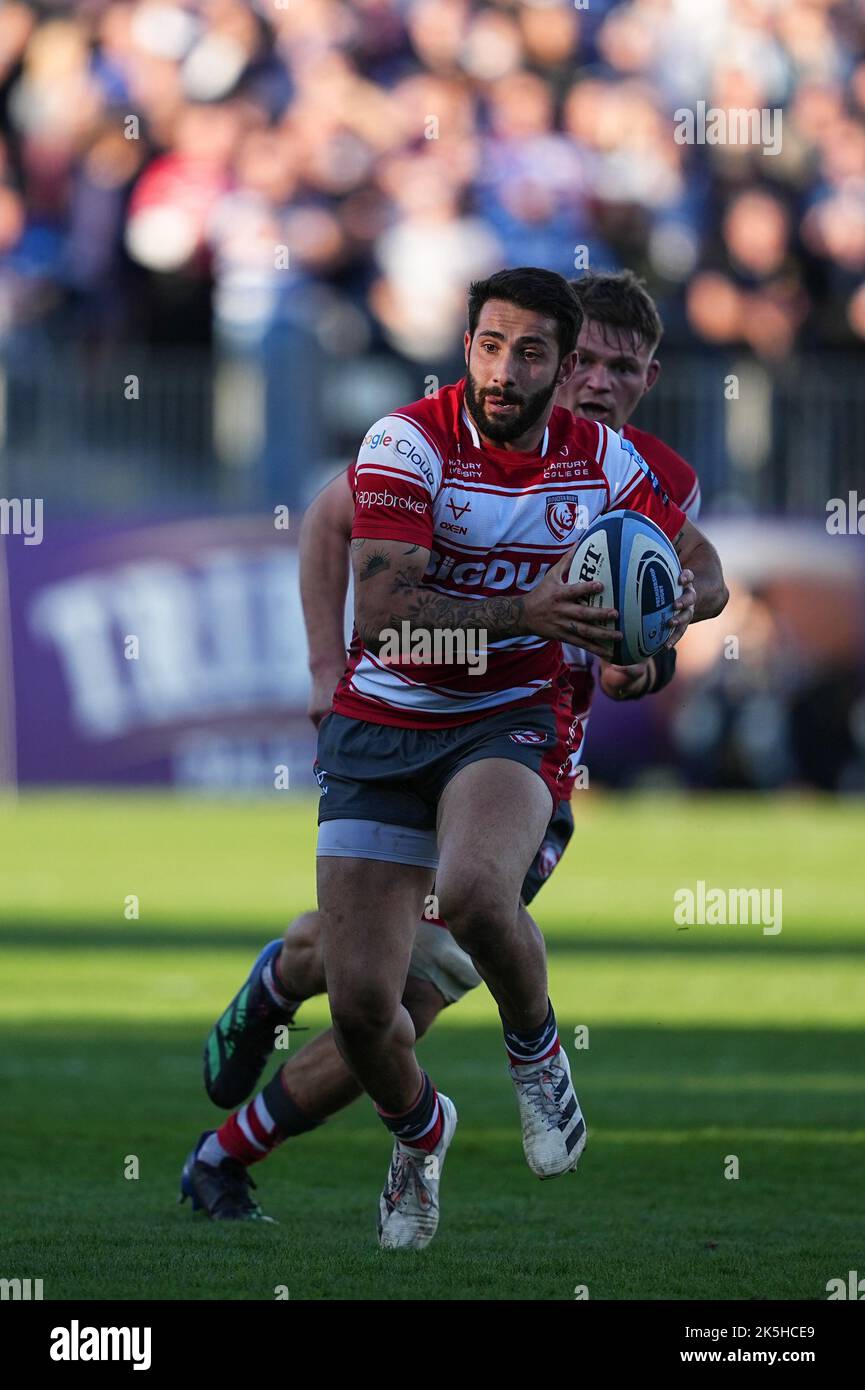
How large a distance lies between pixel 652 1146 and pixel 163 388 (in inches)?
542

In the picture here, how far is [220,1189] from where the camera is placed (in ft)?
20.9

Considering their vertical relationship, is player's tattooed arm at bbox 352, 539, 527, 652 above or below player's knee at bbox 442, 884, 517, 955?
above

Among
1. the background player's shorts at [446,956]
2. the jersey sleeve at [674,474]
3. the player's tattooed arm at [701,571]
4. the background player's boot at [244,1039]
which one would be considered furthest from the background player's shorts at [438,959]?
the jersey sleeve at [674,474]

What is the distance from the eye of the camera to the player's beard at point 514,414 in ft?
18.3

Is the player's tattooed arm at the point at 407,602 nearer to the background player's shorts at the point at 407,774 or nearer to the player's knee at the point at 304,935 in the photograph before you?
the background player's shorts at the point at 407,774

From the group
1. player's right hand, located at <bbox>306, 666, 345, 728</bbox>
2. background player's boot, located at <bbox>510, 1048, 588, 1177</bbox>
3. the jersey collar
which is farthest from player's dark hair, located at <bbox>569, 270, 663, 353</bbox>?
background player's boot, located at <bbox>510, 1048, 588, 1177</bbox>

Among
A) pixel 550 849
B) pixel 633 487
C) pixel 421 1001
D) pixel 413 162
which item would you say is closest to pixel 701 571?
pixel 633 487

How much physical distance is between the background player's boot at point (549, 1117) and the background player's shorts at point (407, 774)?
59 centimetres

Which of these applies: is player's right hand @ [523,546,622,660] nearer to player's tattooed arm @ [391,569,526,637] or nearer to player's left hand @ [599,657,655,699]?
player's tattooed arm @ [391,569,526,637]

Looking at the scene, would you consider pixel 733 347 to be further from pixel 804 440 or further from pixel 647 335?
pixel 647 335

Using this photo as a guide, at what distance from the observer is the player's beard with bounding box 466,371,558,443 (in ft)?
18.3

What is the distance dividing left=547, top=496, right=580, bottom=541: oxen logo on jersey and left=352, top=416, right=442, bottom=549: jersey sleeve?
0.99 feet

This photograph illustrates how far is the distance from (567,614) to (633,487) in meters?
0.76

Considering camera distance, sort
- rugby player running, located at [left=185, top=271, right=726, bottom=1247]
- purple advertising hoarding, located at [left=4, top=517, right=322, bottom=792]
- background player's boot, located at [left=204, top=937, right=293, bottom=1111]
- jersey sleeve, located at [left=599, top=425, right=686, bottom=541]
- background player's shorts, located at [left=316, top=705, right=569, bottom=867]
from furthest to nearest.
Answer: purple advertising hoarding, located at [left=4, top=517, right=322, bottom=792], background player's boot, located at [left=204, top=937, right=293, bottom=1111], jersey sleeve, located at [left=599, top=425, right=686, bottom=541], background player's shorts, located at [left=316, top=705, right=569, bottom=867], rugby player running, located at [left=185, top=271, right=726, bottom=1247]
